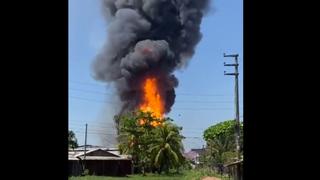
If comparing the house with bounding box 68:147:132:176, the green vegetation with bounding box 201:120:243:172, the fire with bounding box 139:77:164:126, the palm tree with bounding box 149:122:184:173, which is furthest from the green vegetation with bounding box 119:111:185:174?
the green vegetation with bounding box 201:120:243:172

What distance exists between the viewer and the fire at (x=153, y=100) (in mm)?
23516

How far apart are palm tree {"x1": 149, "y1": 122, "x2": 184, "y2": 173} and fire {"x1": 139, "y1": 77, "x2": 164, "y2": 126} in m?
2.83

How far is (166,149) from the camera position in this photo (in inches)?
753

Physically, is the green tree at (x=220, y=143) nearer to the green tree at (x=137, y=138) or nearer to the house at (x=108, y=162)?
the green tree at (x=137, y=138)

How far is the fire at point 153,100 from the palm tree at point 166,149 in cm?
283

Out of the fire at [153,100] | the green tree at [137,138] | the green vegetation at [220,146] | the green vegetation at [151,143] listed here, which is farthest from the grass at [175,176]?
the fire at [153,100]

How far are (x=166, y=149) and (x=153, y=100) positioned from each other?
530cm

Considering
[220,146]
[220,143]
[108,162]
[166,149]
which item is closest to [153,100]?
[220,146]

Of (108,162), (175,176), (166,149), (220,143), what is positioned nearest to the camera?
(166,149)

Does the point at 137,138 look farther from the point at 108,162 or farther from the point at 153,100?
the point at 153,100

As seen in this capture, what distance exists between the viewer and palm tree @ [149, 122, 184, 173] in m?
18.7
